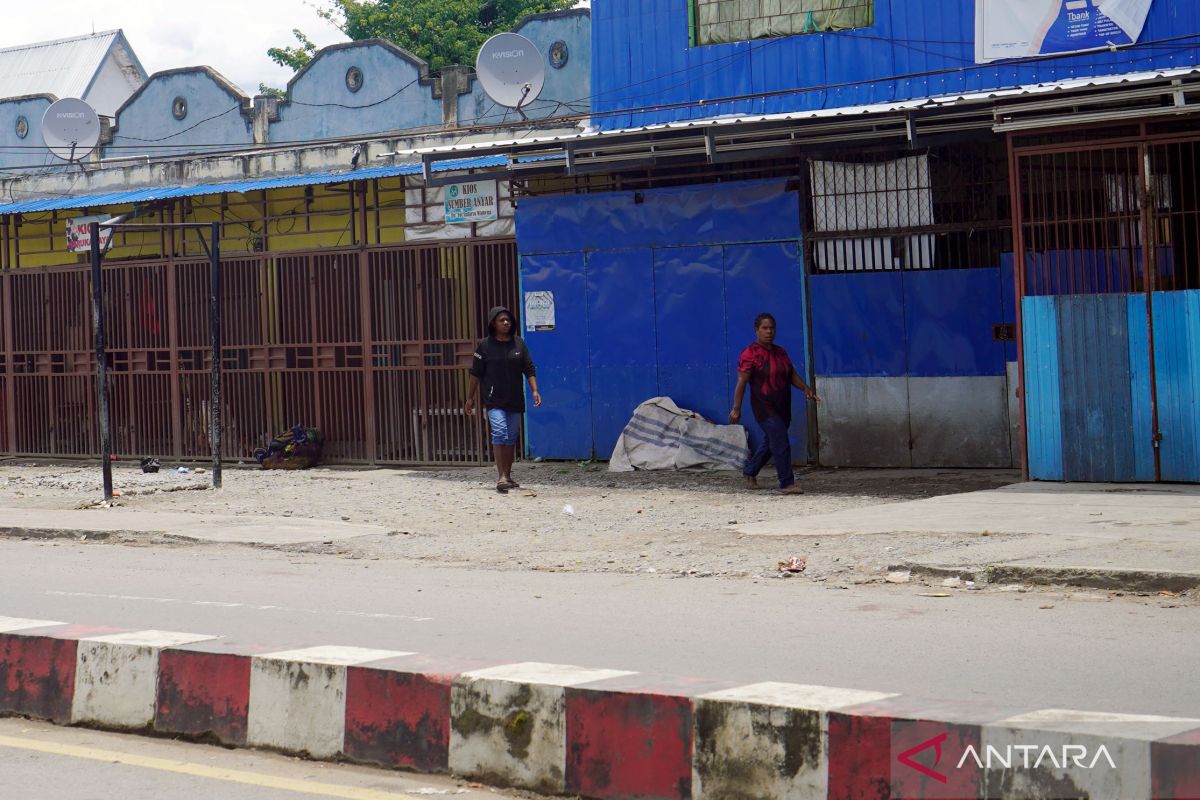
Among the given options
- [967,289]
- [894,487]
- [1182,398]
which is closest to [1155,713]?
[1182,398]

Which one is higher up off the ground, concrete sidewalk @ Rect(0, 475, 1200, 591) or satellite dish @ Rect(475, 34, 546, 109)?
satellite dish @ Rect(475, 34, 546, 109)

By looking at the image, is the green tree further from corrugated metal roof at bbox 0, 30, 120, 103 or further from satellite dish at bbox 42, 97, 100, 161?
satellite dish at bbox 42, 97, 100, 161

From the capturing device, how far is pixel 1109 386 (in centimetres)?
1337

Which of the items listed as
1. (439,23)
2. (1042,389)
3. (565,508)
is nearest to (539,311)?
(565,508)

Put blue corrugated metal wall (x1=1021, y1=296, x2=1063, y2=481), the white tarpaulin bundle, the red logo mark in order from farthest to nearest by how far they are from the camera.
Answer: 1. the white tarpaulin bundle
2. blue corrugated metal wall (x1=1021, y1=296, x2=1063, y2=481)
3. the red logo mark

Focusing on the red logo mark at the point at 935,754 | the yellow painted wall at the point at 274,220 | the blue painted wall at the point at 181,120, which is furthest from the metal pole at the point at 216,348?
the blue painted wall at the point at 181,120

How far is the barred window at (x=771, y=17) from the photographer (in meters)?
16.5

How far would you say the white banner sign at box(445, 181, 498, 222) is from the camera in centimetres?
1891

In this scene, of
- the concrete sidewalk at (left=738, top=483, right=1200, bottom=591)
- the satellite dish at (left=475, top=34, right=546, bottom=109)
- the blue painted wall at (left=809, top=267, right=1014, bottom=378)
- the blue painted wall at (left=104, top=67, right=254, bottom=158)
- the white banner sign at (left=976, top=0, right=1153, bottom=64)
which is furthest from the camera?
the blue painted wall at (left=104, top=67, right=254, bottom=158)

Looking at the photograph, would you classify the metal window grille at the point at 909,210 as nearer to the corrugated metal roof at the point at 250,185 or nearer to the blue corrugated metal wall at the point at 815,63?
the blue corrugated metal wall at the point at 815,63

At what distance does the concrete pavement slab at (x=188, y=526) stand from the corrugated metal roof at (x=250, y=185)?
4.80m

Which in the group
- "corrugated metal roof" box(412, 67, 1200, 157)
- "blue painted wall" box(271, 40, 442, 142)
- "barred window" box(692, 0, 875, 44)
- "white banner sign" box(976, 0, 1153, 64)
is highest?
"blue painted wall" box(271, 40, 442, 142)

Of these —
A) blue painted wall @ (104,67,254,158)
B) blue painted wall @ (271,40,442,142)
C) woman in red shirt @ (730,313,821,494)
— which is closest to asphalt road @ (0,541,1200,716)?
woman in red shirt @ (730,313,821,494)

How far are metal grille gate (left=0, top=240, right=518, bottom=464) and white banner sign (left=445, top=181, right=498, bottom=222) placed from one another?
338mm
